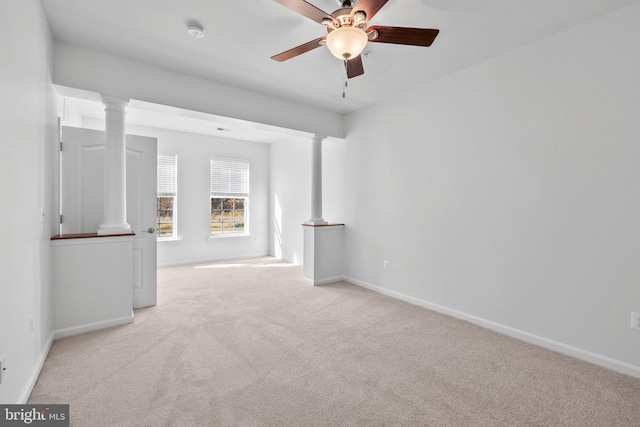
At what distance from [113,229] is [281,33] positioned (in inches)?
101

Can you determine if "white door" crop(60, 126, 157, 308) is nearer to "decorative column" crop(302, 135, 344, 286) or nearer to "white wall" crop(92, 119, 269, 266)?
"decorative column" crop(302, 135, 344, 286)

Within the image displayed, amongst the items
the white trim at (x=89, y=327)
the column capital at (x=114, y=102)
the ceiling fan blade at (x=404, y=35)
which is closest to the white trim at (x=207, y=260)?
the white trim at (x=89, y=327)

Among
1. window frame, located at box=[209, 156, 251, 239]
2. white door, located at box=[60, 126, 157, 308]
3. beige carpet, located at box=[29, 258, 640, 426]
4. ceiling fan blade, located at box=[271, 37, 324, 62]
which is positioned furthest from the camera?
window frame, located at box=[209, 156, 251, 239]

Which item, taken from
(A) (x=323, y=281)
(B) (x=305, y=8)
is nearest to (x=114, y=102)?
(B) (x=305, y=8)

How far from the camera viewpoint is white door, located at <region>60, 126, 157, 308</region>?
3217mm

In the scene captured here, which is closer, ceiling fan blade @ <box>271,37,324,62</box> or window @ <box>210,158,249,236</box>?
ceiling fan blade @ <box>271,37,324,62</box>

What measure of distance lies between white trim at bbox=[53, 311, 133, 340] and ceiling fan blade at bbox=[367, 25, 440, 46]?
3.46 meters

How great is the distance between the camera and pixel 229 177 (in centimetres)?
668

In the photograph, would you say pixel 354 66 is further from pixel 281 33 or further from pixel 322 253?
pixel 322 253

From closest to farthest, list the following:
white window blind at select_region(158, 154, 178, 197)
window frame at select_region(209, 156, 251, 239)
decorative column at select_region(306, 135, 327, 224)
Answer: decorative column at select_region(306, 135, 327, 224)
white window blind at select_region(158, 154, 178, 197)
window frame at select_region(209, 156, 251, 239)

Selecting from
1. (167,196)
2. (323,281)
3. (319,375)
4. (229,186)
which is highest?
(229,186)

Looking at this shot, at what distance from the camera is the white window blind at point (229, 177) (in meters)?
6.47

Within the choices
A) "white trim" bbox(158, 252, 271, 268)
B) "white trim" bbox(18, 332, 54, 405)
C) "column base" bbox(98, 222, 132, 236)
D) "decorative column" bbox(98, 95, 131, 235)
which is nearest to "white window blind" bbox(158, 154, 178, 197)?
"white trim" bbox(158, 252, 271, 268)

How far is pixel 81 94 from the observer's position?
309 centimetres
